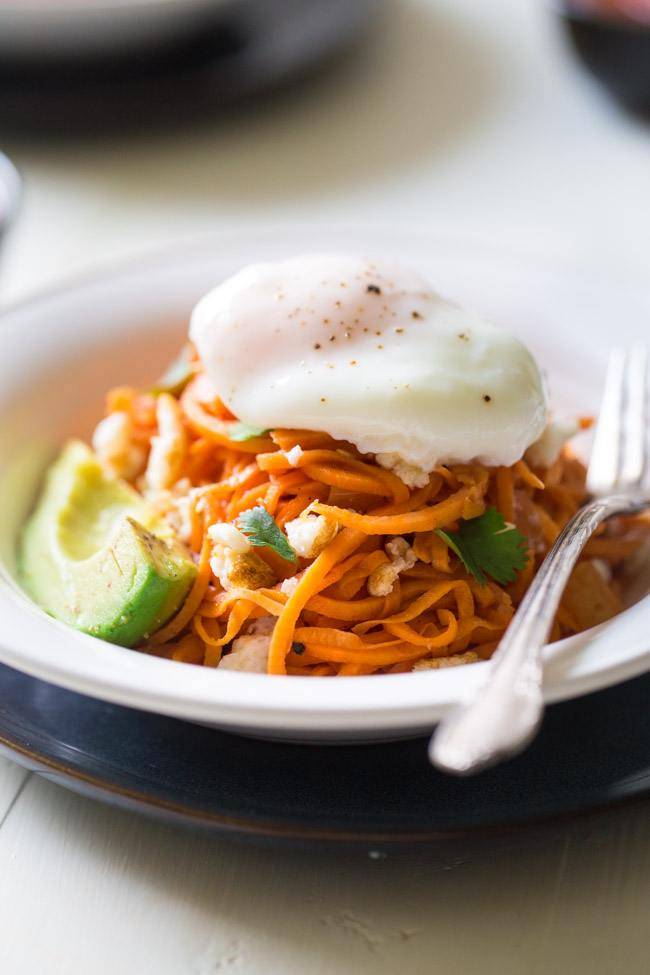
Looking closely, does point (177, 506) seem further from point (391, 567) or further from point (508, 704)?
point (508, 704)

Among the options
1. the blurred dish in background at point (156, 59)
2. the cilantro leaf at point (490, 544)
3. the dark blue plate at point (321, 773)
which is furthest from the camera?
the blurred dish in background at point (156, 59)

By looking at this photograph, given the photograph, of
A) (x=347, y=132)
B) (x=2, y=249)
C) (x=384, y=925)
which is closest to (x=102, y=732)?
(x=384, y=925)

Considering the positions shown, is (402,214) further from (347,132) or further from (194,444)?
(194,444)

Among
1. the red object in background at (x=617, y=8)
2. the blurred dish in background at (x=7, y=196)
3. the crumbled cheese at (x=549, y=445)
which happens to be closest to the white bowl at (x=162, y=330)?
the crumbled cheese at (x=549, y=445)

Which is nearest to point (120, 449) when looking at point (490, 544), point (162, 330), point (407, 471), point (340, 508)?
point (162, 330)

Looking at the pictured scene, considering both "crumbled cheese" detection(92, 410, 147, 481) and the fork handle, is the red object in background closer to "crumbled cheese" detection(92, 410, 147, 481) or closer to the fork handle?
"crumbled cheese" detection(92, 410, 147, 481)

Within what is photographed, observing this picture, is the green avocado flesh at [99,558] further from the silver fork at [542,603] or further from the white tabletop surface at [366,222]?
the silver fork at [542,603]

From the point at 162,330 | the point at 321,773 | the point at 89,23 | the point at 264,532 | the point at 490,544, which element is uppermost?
the point at 89,23
